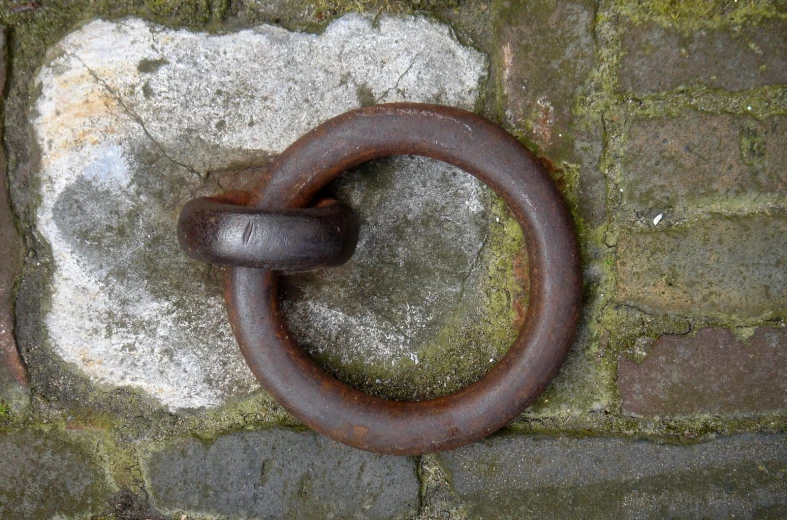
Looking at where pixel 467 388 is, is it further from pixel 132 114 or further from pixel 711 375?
pixel 132 114

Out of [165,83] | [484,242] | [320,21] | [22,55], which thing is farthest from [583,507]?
[22,55]

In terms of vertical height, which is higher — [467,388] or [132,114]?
[132,114]

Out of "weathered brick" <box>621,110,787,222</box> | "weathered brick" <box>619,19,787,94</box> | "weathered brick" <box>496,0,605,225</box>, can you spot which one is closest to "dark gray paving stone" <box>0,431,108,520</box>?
"weathered brick" <box>496,0,605,225</box>

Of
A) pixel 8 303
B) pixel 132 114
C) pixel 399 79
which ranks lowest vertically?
pixel 8 303

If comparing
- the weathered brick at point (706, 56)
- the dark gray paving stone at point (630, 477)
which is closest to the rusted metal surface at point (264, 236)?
the dark gray paving stone at point (630, 477)

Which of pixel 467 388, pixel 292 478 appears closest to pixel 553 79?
pixel 467 388
